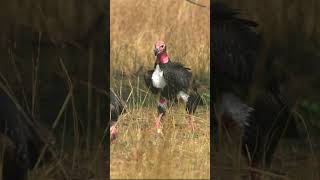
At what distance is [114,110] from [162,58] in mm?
184

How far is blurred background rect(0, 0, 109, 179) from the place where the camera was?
1610 mm

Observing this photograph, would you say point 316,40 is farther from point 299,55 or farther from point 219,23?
point 219,23

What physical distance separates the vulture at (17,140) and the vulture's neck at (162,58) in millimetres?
347

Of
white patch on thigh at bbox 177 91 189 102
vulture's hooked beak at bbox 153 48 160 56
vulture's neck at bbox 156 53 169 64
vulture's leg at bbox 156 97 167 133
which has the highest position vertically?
vulture's hooked beak at bbox 153 48 160 56

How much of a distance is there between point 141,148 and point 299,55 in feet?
1.62

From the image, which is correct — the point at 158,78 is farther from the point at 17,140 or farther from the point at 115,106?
the point at 17,140

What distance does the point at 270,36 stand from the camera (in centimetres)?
168

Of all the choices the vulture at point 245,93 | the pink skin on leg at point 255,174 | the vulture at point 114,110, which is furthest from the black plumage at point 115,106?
the pink skin on leg at point 255,174

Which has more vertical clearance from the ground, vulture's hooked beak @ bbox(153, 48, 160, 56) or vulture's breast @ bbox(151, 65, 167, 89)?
vulture's hooked beak @ bbox(153, 48, 160, 56)

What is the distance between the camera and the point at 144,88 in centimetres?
162

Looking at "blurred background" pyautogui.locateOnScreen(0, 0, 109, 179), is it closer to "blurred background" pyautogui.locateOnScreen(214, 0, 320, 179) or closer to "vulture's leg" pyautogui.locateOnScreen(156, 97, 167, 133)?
"vulture's leg" pyautogui.locateOnScreen(156, 97, 167, 133)

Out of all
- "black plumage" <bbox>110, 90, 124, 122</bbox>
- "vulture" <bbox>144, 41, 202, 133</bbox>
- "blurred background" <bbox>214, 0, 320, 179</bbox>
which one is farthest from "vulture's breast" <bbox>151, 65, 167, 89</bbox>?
"blurred background" <bbox>214, 0, 320, 179</bbox>

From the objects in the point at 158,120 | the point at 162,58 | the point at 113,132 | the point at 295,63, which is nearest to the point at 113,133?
the point at 113,132

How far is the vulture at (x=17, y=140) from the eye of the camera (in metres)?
1.63
